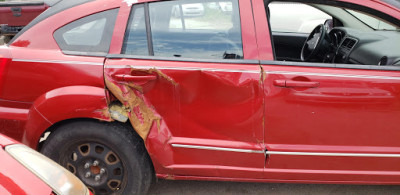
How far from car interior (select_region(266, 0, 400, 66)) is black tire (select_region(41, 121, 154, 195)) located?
1215 mm

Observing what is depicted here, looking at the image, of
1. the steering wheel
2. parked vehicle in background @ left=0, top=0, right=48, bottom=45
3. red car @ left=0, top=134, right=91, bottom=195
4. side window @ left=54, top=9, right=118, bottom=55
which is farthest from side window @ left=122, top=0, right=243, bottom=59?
parked vehicle in background @ left=0, top=0, right=48, bottom=45

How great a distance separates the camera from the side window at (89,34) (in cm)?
252

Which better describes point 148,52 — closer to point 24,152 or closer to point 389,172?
point 24,152

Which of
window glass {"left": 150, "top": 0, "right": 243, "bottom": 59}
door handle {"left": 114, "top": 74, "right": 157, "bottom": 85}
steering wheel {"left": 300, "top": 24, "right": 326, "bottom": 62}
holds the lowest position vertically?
steering wheel {"left": 300, "top": 24, "right": 326, "bottom": 62}

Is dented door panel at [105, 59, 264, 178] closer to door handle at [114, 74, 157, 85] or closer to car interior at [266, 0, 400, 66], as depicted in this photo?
door handle at [114, 74, 157, 85]

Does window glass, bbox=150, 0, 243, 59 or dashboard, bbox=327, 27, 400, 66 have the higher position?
window glass, bbox=150, 0, 243, 59

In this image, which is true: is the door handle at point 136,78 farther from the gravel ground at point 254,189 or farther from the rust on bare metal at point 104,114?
the gravel ground at point 254,189

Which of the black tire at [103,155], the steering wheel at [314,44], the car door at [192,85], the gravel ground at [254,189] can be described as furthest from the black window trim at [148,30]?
the steering wheel at [314,44]

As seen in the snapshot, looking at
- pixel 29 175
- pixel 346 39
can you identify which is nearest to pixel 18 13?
pixel 346 39

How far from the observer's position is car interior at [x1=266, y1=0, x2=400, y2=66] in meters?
2.54

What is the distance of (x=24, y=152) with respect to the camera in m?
1.89

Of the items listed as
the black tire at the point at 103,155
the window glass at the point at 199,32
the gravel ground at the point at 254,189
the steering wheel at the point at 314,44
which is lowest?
the gravel ground at the point at 254,189

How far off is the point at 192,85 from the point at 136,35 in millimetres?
490

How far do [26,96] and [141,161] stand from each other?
34.3 inches
